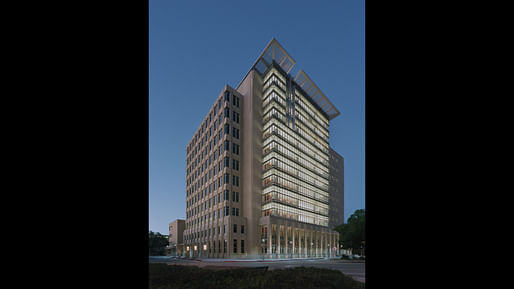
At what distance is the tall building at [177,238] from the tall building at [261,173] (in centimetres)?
2117

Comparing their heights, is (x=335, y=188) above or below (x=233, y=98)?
below

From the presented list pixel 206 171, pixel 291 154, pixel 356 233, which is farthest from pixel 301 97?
pixel 356 233

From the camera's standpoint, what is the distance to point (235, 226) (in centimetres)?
5353

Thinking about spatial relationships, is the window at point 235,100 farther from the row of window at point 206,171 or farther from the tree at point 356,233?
the tree at point 356,233

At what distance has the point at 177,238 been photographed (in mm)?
92125

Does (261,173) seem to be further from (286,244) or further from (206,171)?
(286,244)

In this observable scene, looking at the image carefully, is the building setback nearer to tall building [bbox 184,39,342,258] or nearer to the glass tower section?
the glass tower section

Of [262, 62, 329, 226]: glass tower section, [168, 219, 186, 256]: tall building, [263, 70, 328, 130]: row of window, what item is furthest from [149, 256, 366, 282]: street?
[168, 219, 186, 256]: tall building

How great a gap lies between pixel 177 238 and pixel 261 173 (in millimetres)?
48344

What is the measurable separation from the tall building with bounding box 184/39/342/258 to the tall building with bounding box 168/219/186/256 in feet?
69.5

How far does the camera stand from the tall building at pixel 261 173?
180ft

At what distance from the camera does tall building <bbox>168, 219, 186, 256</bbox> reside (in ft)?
294
